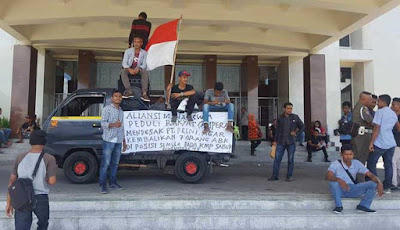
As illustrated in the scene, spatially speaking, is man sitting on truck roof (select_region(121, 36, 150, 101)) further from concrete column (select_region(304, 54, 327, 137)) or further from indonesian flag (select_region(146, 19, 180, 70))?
concrete column (select_region(304, 54, 327, 137))

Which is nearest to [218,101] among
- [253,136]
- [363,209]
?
[363,209]

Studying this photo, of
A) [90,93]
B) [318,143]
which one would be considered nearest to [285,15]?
[318,143]

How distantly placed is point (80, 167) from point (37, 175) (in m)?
3.39

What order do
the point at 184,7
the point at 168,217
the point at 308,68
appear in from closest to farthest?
the point at 168,217
the point at 184,7
the point at 308,68

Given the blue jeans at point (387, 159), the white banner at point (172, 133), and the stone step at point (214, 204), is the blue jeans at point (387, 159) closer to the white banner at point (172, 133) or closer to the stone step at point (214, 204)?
the stone step at point (214, 204)

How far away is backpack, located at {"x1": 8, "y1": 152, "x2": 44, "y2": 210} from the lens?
3.87 meters

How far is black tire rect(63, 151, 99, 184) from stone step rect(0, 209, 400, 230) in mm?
2051

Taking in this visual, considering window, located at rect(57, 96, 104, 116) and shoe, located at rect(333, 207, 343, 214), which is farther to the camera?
window, located at rect(57, 96, 104, 116)

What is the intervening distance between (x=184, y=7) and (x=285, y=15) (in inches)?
147

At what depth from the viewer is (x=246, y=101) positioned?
18391mm

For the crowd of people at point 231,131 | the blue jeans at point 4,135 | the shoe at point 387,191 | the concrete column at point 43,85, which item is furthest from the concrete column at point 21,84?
the shoe at point 387,191

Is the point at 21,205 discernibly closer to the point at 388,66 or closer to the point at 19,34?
the point at 19,34

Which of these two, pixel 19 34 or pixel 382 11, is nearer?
pixel 382 11

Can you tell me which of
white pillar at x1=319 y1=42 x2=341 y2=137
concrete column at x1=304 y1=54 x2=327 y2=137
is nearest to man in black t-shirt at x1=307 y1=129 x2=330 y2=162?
concrete column at x1=304 y1=54 x2=327 y2=137
